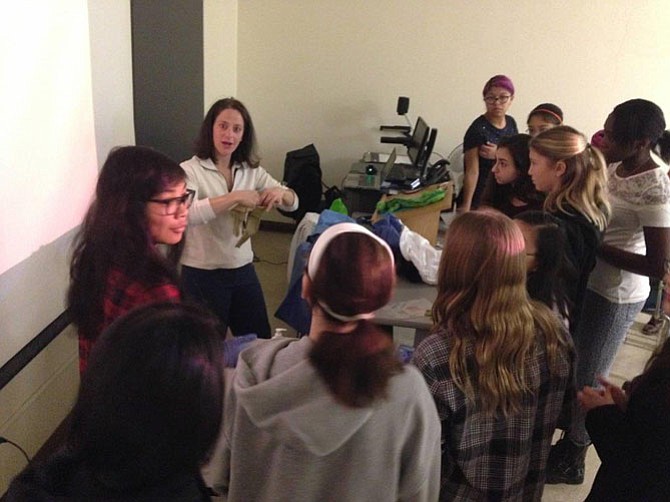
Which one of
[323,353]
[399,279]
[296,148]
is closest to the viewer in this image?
[323,353]

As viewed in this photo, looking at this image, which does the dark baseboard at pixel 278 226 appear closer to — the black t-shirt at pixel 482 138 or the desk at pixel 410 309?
the black t-shirt at pixel 482 138

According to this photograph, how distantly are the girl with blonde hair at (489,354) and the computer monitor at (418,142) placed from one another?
2.29 metres

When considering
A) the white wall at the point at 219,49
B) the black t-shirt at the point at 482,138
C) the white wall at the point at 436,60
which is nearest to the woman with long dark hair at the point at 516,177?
the black t-shirt at the point at 482,138

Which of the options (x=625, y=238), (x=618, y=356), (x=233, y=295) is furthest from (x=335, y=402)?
(x=618, y=356)

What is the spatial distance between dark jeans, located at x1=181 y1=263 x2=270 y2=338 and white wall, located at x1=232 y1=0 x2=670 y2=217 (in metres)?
2.62

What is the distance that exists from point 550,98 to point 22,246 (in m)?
3.86

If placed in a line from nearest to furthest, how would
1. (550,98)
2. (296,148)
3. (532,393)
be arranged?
(532,393) → (550,98) → (296,148)

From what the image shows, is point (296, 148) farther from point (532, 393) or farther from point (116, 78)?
point (532, 393)

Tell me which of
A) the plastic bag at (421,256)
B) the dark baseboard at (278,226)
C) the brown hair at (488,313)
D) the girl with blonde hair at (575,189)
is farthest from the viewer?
the dark baseboard at (278,226)

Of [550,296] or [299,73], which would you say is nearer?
[550,296]

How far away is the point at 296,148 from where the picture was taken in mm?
4609

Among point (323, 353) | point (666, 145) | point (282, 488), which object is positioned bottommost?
point (282, 488)

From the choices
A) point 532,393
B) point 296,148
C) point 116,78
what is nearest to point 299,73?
point 296,148

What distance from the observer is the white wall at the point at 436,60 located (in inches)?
159
